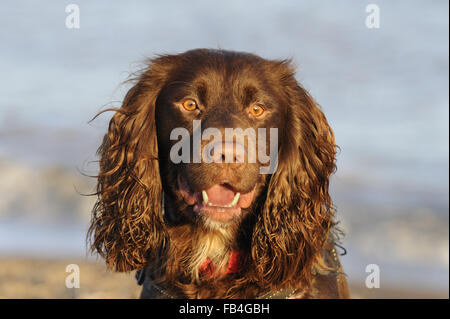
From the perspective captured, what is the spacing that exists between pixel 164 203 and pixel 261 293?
889 millimetres

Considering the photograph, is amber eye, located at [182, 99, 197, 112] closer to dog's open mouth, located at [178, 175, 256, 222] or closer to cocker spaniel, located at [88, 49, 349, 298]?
cocker spaniel, located at [88, 49, 349, 298]

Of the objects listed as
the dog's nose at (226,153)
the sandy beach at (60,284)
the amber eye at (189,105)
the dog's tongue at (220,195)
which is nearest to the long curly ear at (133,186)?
the amber eye at (189,105)

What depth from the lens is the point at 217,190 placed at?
3.34 meters

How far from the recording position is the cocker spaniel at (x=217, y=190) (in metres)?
3.42

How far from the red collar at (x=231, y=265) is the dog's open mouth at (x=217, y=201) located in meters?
0.36

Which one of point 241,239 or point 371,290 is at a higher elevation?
point 241,239

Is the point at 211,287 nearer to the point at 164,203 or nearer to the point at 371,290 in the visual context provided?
the point at 164,203

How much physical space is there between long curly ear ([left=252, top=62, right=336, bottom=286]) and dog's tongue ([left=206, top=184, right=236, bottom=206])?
33cm

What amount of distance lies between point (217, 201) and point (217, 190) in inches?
2.9

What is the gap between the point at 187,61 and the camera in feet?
12.2

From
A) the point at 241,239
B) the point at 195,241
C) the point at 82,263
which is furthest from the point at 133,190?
the point at 82,263

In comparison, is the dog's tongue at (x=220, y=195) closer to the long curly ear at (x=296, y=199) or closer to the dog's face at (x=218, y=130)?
the dog's face at (x=218, y=130)

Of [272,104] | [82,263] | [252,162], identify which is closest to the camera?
[252,162]

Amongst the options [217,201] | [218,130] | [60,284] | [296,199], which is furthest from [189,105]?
[60,284]
